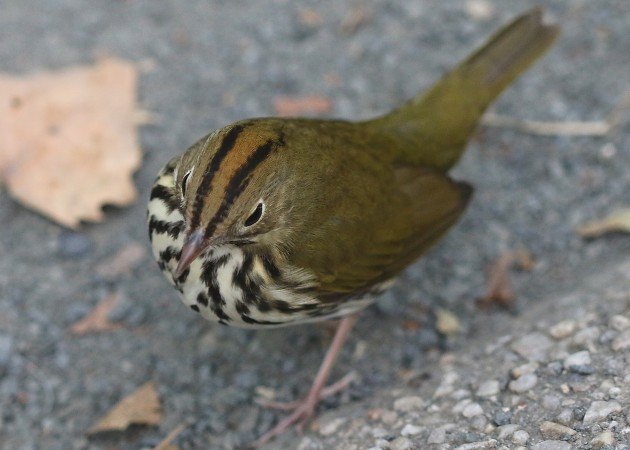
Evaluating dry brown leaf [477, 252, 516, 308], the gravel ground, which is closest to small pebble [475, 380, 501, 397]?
the gravel ground

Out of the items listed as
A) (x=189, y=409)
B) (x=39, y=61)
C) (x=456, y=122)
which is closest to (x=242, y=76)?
(x=39, y=61)

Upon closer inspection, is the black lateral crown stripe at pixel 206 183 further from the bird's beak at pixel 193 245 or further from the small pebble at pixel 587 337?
the small pebble at pixel 587 337

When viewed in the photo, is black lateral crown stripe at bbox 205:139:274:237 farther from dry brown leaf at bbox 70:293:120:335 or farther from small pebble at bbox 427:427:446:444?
dry brown leaf at bbox 70:293:120:335

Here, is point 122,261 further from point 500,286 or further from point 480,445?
point 480,445

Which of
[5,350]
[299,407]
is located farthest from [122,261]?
[299,407]

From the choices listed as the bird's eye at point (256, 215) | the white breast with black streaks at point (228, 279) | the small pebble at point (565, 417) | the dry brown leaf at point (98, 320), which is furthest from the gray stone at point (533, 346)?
the dry brown leaf at point (98, 320)

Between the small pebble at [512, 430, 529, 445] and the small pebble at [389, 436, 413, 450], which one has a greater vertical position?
the small pebble at [512, 430, 529, 445]
